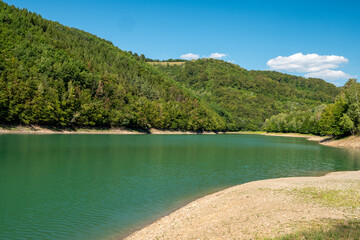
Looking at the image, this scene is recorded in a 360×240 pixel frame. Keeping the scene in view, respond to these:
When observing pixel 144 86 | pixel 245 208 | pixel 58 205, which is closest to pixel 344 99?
pixel 245 208

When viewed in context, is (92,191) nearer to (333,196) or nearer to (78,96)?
(333,196)

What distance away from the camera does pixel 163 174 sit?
3136cm

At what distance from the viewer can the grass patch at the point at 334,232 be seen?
969 cm

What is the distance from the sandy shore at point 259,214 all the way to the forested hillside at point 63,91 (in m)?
83.8

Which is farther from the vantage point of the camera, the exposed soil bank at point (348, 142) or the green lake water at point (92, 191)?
the exposed soil bank at point (348, 142)

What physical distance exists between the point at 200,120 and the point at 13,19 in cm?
12149

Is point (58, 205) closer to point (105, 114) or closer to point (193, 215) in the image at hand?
point (193, 215)

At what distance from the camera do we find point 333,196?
1794 cm

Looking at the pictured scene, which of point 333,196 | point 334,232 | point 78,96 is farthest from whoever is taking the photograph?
point 78,96

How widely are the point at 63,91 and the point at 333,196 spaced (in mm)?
109800

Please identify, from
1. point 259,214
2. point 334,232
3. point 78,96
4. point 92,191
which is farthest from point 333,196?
point 78,96

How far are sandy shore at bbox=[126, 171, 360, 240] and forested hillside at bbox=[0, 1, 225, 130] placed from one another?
83.8m

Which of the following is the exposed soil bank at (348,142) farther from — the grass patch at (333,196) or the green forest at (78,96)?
the grass patch at (333,196)

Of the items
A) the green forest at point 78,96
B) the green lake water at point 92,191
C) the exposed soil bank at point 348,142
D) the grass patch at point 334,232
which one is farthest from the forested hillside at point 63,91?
the grass patch at point 334,232
